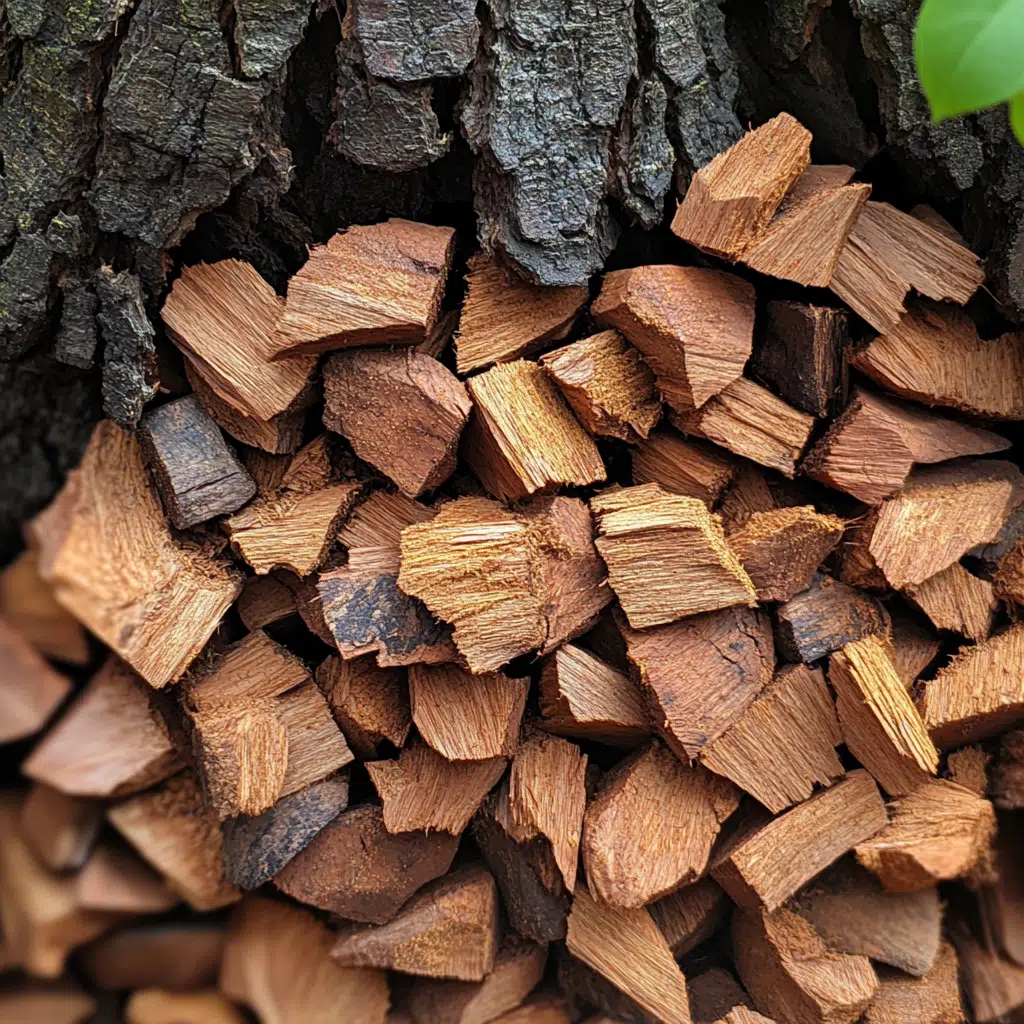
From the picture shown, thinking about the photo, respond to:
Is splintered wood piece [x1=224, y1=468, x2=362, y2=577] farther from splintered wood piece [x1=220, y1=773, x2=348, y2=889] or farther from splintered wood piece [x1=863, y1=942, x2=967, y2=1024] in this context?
splintered wood piece [x1=863, y1=942, x2=967, y2=1024]

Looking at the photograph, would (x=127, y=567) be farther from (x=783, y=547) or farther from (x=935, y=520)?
(x=935, y=520)

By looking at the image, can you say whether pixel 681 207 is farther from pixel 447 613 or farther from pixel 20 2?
pixel 20 2

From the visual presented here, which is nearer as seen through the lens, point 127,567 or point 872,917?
point 127,567

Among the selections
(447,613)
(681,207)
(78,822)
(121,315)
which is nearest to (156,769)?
(78,822)

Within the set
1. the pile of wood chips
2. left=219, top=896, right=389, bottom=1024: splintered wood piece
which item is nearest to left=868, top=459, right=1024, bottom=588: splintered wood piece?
the pile of wood chips

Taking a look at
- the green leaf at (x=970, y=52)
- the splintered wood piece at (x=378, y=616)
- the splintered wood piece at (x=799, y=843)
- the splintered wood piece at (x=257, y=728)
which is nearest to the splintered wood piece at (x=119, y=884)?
the splintered wood piece at (x=257, y=728)

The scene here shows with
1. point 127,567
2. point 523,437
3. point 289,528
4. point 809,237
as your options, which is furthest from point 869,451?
point 127,567
